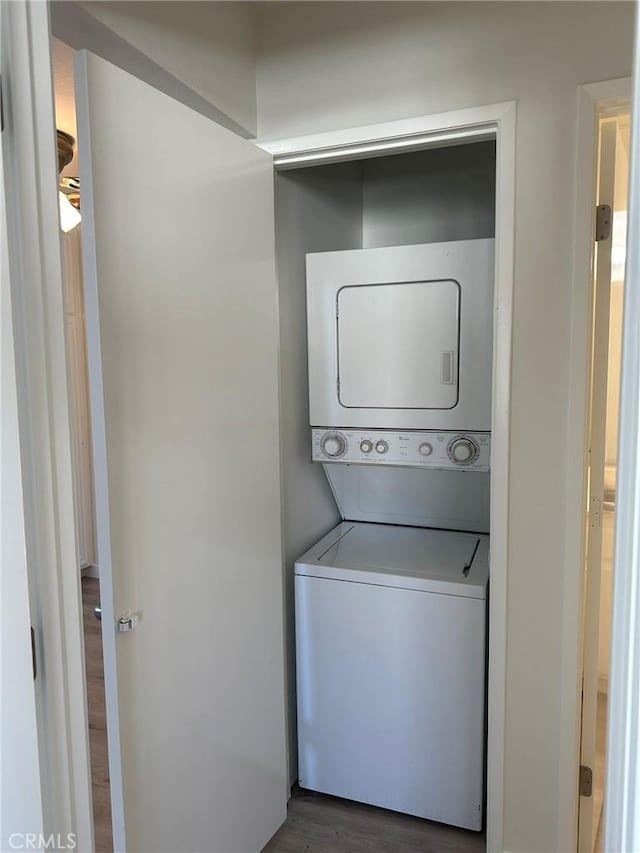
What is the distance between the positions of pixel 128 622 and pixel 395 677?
3.52 feet

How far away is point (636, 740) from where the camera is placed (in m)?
0.60

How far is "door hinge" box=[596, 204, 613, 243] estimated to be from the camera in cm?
154

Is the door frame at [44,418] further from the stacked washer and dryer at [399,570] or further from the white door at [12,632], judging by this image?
the stacked washer and dryer at [399,570]

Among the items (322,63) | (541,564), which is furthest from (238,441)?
(322,63)

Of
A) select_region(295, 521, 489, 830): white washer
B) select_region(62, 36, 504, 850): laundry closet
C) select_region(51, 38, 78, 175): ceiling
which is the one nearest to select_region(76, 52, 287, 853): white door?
select_region(62, 36, 504, 850): laundry closet

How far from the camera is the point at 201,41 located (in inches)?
60.9

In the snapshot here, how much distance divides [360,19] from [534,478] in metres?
1.36

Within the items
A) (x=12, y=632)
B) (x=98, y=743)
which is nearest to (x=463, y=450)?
(x=12, y=632)

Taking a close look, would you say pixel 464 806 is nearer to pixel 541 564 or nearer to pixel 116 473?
pixel 541 564

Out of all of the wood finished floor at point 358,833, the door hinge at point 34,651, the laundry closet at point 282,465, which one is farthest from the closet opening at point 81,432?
the wood finished floor at point 358,833

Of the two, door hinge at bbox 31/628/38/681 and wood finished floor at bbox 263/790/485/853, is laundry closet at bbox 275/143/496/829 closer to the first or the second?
wood finished floor at bbox 263/790/485/853

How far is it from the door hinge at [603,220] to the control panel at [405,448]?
2.23 ft

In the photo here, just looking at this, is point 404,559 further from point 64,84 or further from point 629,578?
point 64,84

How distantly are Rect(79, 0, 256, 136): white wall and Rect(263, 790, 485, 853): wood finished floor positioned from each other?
2066mm
